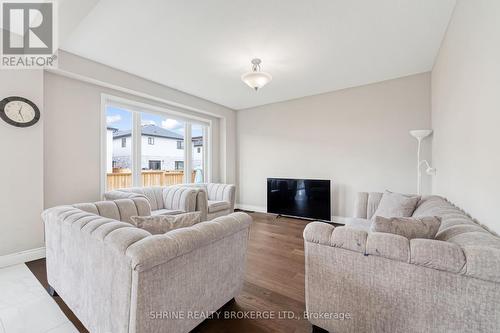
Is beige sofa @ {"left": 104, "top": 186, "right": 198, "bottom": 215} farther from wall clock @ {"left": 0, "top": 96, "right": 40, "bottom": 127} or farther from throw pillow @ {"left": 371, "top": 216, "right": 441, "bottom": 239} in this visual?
throw pillow @ {"left": 371, "top": 216, "right": 441, "bottom": 239}

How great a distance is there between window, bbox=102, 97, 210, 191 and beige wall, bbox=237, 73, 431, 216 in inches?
57.8

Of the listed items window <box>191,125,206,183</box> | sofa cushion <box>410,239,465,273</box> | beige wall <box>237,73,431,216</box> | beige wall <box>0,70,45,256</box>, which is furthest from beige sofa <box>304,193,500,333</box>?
window <box>191,125,206,183</box>

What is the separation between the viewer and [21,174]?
253 cm

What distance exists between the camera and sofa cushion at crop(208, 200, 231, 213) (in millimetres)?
3941

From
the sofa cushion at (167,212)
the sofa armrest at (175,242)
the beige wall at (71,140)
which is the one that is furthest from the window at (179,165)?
the sofa armrest at (175,242)

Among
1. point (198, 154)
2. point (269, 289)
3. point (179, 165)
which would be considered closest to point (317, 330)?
point (269, 289)

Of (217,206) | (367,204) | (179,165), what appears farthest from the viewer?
(179,165)

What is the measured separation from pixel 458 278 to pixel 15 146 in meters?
4.08

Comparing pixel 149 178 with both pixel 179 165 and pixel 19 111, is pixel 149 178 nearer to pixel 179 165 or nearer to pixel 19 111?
pixel 179 165

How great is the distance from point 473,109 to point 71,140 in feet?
14.8

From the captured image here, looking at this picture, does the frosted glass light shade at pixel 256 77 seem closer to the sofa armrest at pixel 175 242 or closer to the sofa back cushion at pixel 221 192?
the sofa armrest at pixel 175 242

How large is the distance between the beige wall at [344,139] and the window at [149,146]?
4.81 feet

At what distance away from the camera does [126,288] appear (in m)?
1.04

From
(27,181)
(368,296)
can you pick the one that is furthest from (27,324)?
(368,296)
